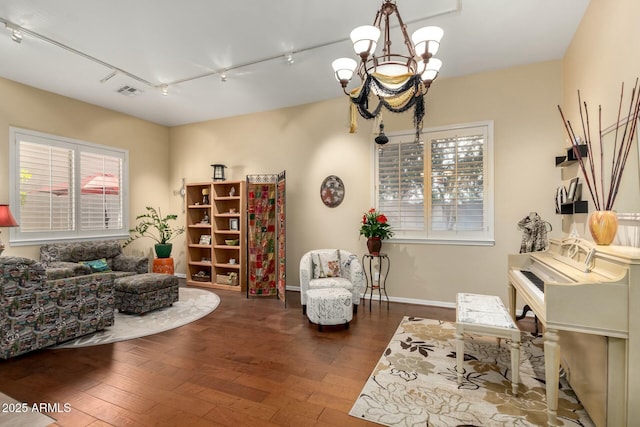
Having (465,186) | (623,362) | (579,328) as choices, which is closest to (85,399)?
(579,328)

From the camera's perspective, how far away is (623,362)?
165 centimetres

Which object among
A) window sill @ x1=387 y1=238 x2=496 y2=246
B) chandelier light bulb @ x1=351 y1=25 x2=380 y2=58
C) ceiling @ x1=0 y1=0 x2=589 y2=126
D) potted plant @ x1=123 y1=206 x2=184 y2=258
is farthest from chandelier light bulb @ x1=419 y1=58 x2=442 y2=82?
potted plant @ x1=123 y1=206 x2=184 y2=258

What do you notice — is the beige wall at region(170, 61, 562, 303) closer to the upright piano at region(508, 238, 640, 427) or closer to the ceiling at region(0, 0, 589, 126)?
the ceiling at region(0, 0, 589, 126)

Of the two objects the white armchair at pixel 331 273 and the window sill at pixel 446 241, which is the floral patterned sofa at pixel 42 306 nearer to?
the white armchair at pixel 331 273

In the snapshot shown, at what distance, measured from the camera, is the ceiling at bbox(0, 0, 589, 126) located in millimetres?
2885

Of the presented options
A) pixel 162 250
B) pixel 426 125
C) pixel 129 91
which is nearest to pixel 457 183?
pixel 426 125

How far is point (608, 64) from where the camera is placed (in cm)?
251

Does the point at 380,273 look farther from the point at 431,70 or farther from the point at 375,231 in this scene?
the point at 431,70

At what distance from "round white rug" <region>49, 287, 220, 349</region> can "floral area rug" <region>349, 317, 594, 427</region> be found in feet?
8.58

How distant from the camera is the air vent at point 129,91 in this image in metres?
4.72

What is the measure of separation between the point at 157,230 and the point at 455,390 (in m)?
6.34

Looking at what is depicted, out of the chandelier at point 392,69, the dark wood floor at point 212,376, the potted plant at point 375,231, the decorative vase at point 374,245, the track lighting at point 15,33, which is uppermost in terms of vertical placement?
the track lighting at point 15,33

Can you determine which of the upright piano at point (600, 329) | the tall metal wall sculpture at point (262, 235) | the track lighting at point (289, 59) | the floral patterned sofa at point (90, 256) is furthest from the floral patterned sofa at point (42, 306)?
the upright piano at point (600, 329)

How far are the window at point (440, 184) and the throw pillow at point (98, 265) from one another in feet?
14.6
